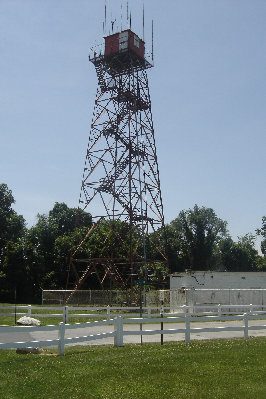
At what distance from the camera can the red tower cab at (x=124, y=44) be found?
41.0 m

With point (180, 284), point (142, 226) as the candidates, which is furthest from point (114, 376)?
point (180, 284)

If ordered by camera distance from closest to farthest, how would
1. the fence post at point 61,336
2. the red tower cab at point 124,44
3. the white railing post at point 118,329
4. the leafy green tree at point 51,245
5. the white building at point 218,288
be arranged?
1. the fence post at point 61,336
2. the white railing post at point 118,329
3. the white building at point 218,288
4. the red tower cab at point 124,44
5. the leafy green tree at point 51,245

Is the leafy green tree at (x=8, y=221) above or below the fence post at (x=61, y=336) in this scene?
above

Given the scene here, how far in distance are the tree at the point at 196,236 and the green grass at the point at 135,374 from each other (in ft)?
255

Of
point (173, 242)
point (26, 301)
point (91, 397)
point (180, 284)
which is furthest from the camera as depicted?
point (173, 242)

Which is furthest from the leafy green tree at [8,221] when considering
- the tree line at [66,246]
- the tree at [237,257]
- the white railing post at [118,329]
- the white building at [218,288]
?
the white railing post at [118,329]

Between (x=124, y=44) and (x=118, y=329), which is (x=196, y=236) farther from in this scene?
(x=118, y=329)

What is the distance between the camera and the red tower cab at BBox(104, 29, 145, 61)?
41.0m

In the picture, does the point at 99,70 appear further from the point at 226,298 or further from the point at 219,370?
the point at 219,370

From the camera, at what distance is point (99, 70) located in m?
43.3

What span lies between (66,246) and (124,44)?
116 feet

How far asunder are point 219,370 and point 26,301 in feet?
166

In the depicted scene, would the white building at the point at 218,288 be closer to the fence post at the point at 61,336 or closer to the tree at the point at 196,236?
the fence post at the point at 61,336

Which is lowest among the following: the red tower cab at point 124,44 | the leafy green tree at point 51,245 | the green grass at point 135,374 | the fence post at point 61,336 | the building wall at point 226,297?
the building wall at point 226,297
